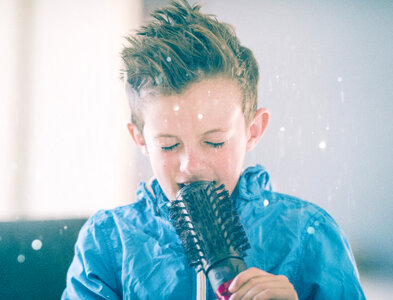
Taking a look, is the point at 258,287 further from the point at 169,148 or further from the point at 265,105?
the point at 265,105

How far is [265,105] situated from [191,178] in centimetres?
31

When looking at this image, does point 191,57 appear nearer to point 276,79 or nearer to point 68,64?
point 276,79

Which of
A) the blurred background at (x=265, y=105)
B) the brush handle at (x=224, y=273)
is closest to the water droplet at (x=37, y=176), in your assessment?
the blurred background at (x=265, y=105)

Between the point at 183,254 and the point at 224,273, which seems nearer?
the point at 224,273

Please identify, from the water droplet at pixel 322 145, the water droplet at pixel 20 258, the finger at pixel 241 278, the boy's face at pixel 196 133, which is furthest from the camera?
the water droplet at pixel 322 145

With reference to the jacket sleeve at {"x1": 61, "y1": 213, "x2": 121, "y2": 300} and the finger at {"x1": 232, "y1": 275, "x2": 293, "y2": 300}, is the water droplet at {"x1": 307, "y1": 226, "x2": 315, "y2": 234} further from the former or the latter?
the jacket sleeve at {"x1": 61, "y1": 213, "x2": 121, "y2": 300}

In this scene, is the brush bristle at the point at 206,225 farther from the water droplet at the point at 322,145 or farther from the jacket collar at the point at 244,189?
the water droplet at the point at 322,145

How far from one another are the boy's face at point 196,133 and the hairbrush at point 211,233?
0.04m

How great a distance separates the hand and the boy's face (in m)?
0.14

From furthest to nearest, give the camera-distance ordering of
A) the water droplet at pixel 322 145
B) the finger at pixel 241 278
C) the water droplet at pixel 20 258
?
the water droplet at pixel 322 145 < the water droplet at pixel 20 258 < the finger at pixel 241 278

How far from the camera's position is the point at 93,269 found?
48 cm

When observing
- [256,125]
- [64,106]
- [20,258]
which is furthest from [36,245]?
[256,125]

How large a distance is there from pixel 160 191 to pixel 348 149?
407 mm

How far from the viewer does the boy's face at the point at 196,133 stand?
1.41 ft
